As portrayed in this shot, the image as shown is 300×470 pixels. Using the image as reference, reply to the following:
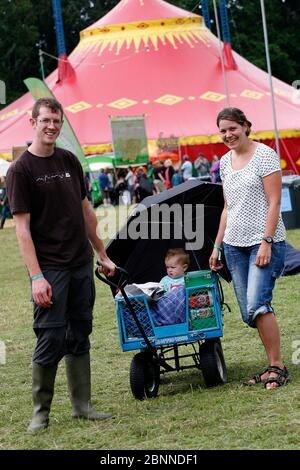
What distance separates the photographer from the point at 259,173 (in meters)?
6.20

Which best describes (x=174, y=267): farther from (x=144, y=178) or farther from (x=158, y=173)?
(x=158, y=173)

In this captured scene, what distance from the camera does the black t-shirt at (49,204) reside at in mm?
5492

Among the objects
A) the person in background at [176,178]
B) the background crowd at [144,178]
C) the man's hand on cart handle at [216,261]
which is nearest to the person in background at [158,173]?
the background crowd at [144,178]

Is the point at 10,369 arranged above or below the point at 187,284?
below

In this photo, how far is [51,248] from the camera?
18.3 ft

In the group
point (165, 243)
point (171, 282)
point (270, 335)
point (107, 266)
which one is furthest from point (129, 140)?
point (107, 266)

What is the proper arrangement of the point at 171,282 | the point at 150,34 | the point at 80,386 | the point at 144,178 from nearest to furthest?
the point at 80,386 < the point at 171,282 < the point at 144,178 < the point at 150,34

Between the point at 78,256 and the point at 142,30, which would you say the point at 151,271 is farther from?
the point at 142,30

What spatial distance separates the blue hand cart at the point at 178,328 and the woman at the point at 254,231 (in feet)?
0.67

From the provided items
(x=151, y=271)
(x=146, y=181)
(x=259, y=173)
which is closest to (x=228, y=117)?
(x=259, y=173)

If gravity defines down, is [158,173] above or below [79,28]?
above

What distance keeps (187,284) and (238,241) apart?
1.46 ft

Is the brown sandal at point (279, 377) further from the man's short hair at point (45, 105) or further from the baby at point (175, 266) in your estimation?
the man's short hair at point (45, 105)

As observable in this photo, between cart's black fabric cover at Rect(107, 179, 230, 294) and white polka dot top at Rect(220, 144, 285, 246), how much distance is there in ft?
2.73
